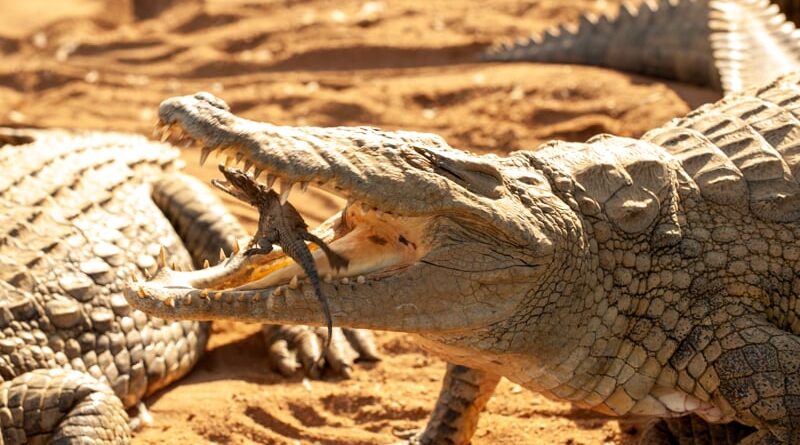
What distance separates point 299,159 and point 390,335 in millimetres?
2624

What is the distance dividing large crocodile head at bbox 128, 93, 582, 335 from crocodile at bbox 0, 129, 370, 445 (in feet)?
2.43

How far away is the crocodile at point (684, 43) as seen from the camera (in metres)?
6.67

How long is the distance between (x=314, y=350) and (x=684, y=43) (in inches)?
171

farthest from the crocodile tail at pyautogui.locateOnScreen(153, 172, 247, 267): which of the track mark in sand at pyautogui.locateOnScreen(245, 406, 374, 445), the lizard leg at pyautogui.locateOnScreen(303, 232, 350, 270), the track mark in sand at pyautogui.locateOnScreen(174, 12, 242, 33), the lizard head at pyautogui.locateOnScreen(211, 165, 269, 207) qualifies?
the track mark in sand at pyautogui.locateOnScreen(174, 12, 242, 33)

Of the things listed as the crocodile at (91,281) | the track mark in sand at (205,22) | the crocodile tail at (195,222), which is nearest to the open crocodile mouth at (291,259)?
the crocodile at (91,281)

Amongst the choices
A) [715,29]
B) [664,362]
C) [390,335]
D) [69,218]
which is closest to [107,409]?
[69,218]

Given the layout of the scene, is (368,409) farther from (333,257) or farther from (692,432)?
(333,257)

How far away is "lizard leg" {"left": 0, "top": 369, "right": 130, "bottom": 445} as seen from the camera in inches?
173

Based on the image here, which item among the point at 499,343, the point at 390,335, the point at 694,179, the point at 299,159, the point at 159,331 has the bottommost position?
the point at 390,335

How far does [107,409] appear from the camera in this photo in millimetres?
4496

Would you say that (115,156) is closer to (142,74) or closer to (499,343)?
(499,343)

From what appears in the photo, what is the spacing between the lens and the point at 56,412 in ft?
14.6

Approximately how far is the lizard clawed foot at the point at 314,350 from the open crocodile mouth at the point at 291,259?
1.82 meters

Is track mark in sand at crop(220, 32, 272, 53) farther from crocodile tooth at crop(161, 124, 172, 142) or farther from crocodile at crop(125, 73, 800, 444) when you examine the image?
crocodile tooth at crop(161, 124, 172, 142)
